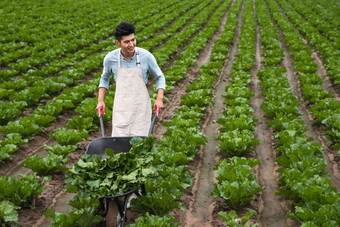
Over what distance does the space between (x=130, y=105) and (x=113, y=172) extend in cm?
129

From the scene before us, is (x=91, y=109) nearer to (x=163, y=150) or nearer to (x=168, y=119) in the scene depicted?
(x=168, y=119)

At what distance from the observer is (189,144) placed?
219 inches

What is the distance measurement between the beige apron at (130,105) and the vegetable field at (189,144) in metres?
0.50

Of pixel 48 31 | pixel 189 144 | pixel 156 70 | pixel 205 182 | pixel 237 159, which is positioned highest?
pixel 156 70

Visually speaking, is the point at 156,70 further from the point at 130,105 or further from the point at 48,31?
the point at 48,31


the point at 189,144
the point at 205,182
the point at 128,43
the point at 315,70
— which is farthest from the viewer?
the point at 315,70

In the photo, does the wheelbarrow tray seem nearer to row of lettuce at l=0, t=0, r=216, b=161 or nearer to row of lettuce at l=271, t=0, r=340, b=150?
row of lettuce at l=0, t=0, r=216, b=161

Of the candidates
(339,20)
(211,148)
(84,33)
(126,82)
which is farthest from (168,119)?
(339,20)

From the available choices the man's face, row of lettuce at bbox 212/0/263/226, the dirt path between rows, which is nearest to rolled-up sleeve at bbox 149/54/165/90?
the man's face

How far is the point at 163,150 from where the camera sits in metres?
5.02

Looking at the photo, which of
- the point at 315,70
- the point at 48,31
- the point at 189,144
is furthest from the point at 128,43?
the point at 48,31

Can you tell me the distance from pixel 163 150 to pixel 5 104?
4345 millimetres

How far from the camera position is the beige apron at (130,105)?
4168 millimetres

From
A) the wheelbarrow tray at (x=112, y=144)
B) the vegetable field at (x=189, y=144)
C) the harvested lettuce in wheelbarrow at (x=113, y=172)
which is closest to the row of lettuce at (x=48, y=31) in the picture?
the vegetable field at (x=189, y=144)
